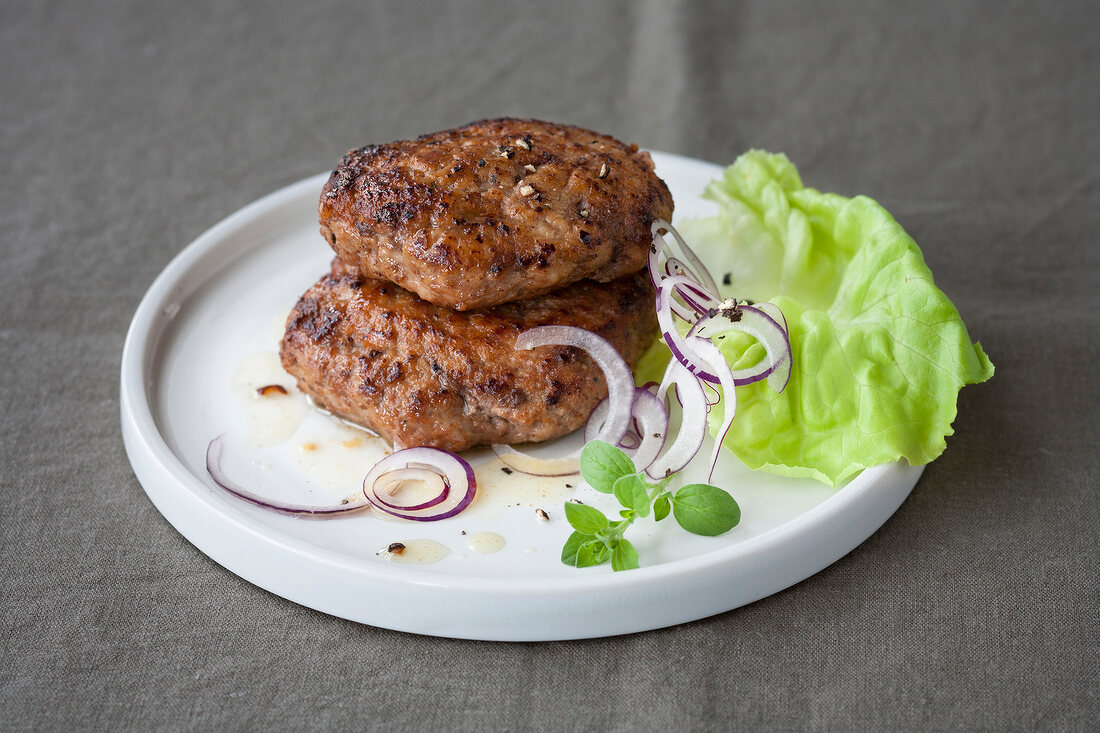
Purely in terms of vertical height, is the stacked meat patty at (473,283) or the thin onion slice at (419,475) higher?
the stacked meat patty at (473,283)

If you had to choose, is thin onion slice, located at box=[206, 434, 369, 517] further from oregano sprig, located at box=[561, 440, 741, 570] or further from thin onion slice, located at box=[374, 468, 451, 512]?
oregano sprig, located at box=[561, 440, 741, 570]

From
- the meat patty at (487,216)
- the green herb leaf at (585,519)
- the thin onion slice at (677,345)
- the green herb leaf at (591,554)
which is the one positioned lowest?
the green herb leaf at (591,554)

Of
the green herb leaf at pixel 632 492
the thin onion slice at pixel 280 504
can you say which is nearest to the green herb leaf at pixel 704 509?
the green herb leaf at pixel 632 492

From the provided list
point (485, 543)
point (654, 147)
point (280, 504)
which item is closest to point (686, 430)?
point (485, 543)

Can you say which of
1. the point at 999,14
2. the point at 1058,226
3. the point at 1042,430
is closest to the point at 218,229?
the point at 1042,430

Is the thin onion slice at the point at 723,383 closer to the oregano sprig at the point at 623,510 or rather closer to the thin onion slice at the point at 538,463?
the oregano sprig at the point at 623,510

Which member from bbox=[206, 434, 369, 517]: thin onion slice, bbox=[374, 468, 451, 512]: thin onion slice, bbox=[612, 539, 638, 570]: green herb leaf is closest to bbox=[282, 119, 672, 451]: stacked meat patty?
bbox=[374, 468, 451, 512]: thin onion slice
